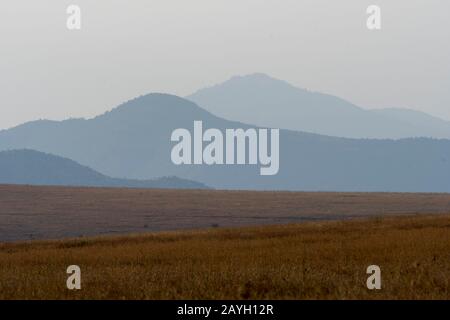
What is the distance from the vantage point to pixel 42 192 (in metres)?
100

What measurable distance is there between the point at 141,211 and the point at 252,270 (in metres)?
58.9

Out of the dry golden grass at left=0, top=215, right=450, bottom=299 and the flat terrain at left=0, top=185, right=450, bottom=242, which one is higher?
the flat terrain at left=0, top=185, right=450, bottom=242

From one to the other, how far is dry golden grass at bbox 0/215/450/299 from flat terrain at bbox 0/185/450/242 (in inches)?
1068

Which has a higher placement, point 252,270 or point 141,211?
point 141,211

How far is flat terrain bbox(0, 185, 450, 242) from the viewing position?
57938 millimetres

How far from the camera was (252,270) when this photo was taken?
1648cm

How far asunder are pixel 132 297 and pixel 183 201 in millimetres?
78261

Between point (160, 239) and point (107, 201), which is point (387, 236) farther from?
point (107, 201)

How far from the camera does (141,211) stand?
74.8m

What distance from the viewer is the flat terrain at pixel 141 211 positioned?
57.9 metres

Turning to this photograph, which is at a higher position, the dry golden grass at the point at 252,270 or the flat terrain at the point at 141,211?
the flat terrain at the point at 141,211

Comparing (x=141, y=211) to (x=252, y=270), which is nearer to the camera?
(x=252, y=270)

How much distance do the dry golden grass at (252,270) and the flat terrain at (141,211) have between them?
27.1 m
